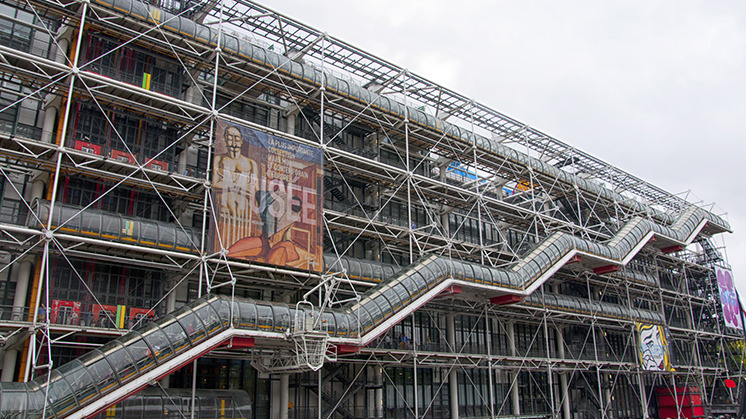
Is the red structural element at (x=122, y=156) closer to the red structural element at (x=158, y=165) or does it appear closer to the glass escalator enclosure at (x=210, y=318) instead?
the red structural element at (x=158, y=165)

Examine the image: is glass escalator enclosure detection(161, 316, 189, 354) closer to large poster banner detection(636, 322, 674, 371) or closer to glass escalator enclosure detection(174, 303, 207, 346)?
glass escalator enclosure detection(174, 303, 207, 346)

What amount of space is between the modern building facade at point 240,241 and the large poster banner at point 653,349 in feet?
1.04

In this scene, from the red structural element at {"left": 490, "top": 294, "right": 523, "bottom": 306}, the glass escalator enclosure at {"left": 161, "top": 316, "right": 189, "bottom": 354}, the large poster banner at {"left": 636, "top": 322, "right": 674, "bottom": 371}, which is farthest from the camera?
the large poster banner at {"left": 636, "top": 322, "right": 674, "bottom": 371}

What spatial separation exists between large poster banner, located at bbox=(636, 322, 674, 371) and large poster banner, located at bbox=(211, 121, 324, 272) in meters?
24.0

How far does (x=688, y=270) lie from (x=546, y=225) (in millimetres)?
18373

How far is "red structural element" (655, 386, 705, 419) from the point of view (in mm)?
40781

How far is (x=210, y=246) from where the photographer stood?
21344 millimetres

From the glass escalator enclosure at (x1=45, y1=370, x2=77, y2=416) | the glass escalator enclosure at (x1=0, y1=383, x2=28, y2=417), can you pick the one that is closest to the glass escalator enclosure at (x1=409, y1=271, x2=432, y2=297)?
the glass escalator enclosure at (x1=45, y1=370, x2=77, y2=416)

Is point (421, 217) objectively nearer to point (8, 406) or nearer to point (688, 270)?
point (8, 406)

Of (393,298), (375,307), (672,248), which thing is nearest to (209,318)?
(375,307)

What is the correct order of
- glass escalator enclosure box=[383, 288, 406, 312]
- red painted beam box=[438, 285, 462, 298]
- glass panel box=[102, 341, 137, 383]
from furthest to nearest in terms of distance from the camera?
red painted beam box=[438, 285, 462, 298], glass escalator enclosure box=[383, 288, 406, 312], glass panel box=[102, 341, 137, 383]

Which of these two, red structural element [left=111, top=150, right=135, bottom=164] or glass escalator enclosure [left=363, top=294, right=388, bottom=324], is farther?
glass escalator enclosure [left=363, top=294, right=388, bottom=324]

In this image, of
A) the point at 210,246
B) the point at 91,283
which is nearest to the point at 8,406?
the point at 91,283

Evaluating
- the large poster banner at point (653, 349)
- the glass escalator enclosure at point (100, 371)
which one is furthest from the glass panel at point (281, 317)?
the large poster banner at point (653, 349)
